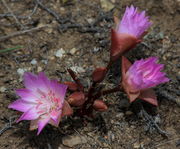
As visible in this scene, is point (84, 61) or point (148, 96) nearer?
point (148, 96)

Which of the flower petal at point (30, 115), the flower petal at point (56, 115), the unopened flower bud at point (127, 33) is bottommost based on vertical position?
the flower petal at point (30, 115)

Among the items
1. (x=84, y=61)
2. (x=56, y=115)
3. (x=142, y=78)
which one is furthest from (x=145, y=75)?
(x=84, y=61)

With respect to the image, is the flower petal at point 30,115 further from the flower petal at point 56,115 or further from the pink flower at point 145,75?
the pink flower at point 145,75

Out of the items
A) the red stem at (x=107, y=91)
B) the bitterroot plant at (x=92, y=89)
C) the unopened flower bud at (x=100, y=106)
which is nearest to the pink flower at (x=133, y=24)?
the bitterroot plant at (x=92, y=89)

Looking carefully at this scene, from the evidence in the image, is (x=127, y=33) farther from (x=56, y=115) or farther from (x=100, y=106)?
(x=56, y=115)

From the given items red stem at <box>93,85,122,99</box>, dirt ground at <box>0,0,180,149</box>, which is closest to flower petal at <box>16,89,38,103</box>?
dirt ground at <box>0,0,180,149</box>

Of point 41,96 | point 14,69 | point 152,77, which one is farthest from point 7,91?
point 152,77

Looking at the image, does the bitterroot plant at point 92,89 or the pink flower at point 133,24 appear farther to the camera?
the pink flower at point 133,24
